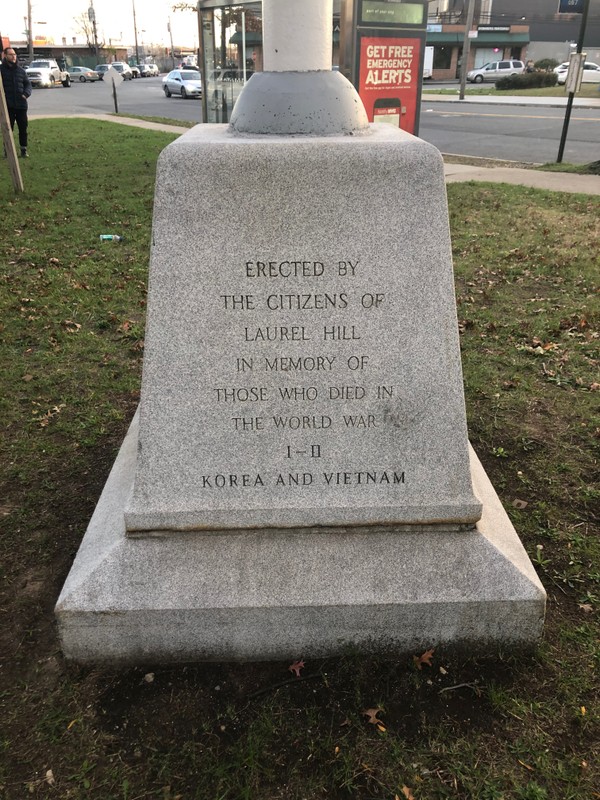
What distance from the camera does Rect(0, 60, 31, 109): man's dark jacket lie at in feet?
41.1

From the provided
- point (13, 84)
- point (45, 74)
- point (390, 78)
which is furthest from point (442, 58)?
point (390, 78)

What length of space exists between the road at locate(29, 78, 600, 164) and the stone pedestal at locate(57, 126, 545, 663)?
13827 mm

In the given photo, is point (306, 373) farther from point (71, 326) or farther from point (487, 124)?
point (487, 124)

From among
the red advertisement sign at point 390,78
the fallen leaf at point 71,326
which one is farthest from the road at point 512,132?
the fallen leaf at point 71,326

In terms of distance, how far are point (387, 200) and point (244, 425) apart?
0.99 m

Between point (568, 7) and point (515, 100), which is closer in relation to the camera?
point (515, 100)

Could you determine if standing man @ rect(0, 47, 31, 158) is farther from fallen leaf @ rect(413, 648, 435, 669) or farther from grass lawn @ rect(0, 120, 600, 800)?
fallen leaf @ rect(413, 648, 435, 669)

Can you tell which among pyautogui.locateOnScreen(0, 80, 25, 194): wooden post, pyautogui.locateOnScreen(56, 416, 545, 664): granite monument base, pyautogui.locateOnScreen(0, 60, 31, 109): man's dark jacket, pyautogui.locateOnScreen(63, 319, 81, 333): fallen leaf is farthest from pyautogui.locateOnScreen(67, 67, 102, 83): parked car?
pyautogui.locateOnScreen(56, 416, 545, 664): granite monument base

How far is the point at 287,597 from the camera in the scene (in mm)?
2547

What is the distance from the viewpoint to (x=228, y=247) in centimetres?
249

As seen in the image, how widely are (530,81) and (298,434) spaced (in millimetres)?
44621

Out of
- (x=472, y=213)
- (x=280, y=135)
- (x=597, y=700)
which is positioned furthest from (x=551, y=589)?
(x=472, y=213)

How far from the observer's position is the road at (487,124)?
1616 centimetres

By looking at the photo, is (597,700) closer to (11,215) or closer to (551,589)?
(551,589)
